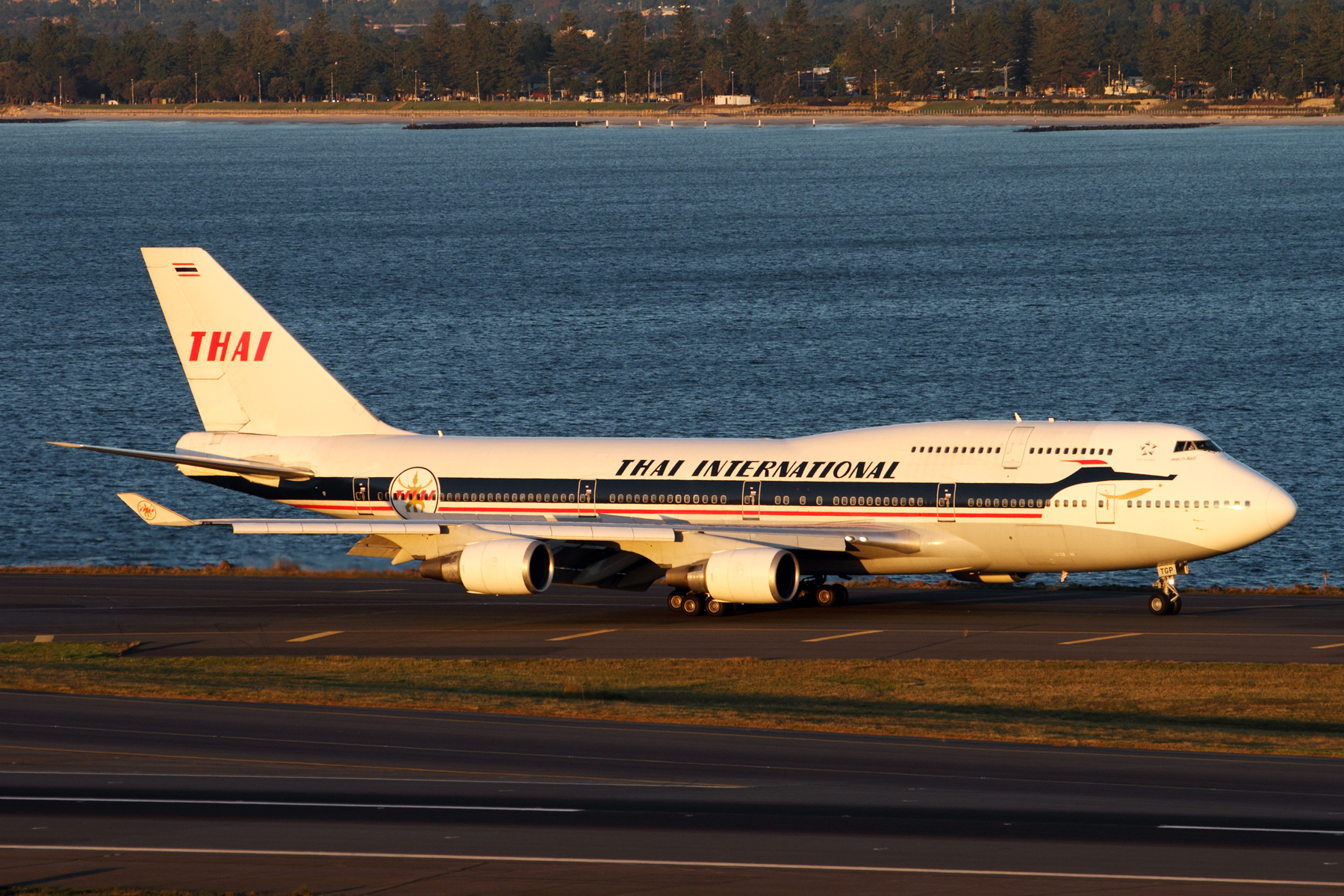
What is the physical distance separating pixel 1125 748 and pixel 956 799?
6109mm

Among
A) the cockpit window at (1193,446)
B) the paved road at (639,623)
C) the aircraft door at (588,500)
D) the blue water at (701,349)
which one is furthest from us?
the blue water at (701,349)

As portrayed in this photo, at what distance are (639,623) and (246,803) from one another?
24458mm

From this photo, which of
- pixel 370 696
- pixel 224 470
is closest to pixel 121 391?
pixel 224 470

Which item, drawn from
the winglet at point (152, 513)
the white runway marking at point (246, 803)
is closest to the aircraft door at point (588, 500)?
the winglet at point (152, 513)

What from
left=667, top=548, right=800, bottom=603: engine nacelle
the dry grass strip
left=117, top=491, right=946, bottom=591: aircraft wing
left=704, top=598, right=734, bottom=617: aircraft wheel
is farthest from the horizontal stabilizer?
left=667, top=548, right=800, bottom=603: engine nacelle

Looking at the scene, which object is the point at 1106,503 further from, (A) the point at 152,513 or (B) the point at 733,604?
(A) the point at 152,513

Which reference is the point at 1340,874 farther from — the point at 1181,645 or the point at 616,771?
the point at 1181,645

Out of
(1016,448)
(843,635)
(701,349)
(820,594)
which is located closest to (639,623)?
(820,594)

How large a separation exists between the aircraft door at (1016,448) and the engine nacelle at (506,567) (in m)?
13.3

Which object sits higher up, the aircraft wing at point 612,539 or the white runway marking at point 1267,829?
the white runway marking at point 1267,829

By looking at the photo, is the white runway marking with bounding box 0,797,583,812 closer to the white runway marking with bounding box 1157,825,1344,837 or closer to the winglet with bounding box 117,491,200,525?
the white runway marking with bounding box 1157,825,1344,837

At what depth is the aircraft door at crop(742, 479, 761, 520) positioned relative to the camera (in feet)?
170

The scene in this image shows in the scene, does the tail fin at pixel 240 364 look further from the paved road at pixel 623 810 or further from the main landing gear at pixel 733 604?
the paved road at pixel 623 810

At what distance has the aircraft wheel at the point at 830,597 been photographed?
53.6 metres
